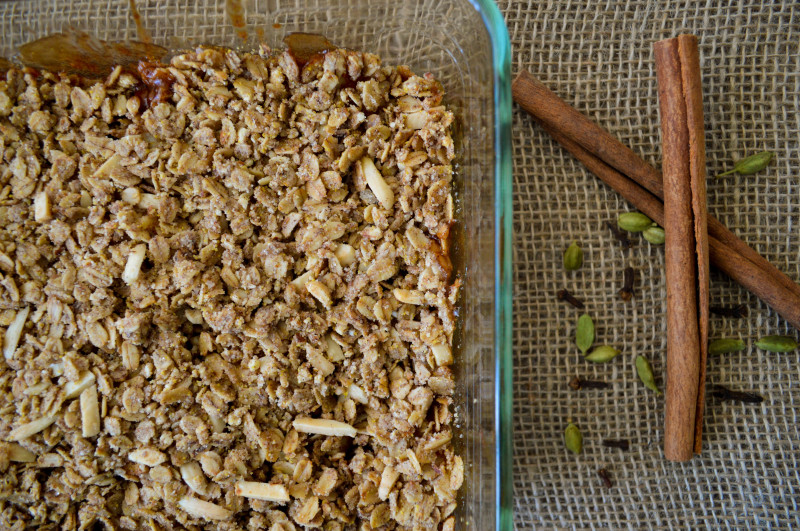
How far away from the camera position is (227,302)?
1.03 m

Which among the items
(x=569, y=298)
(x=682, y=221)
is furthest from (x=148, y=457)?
(x=682, y=221)

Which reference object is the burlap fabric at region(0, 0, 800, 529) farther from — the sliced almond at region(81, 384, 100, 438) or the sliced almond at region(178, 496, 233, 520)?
the sliced almond at region(81, 384, 100, 438)

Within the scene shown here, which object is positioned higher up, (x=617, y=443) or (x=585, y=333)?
(x=585, y=333)

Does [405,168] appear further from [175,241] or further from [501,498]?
[501,498]

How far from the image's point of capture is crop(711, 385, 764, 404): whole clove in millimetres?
1241

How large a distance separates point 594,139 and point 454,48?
1.11 ft

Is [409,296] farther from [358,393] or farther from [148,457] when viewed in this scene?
[148,457]

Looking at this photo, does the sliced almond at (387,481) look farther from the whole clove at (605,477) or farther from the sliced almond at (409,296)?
the whole clove at (605,477)

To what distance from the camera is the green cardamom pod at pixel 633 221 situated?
4.00 ft

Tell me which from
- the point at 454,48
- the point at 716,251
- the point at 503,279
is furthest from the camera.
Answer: the point at 716,251

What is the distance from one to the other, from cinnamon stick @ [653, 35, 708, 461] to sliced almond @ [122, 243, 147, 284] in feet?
3.26

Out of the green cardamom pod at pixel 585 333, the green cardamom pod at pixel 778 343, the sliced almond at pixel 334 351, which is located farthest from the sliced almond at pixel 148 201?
the green cardamom pod at pixel 778 343

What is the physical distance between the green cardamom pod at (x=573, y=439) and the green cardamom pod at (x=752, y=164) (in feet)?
2.00

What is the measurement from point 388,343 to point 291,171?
0.35m
